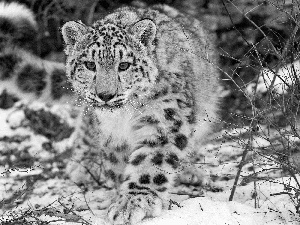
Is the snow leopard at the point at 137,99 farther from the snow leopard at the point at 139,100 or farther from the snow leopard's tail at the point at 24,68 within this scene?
the snow leopard's tail at the point at 24,68

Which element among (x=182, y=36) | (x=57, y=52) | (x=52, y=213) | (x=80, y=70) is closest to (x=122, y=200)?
(x=52, y=213)

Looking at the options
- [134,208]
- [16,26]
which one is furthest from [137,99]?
[16,26]

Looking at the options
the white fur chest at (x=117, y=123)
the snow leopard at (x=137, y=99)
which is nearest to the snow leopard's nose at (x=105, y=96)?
the snow leopard at (x=137, y=99)

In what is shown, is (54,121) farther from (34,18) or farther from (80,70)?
(80,70)

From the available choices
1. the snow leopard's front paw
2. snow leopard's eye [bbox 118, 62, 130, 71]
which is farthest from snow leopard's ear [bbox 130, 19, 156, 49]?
the snow leopard's front paw

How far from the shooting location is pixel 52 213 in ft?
14.0

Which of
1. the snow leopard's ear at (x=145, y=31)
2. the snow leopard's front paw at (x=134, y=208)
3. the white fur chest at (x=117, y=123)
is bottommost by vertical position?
the snow leopard's front paw at (x=134, y=208)

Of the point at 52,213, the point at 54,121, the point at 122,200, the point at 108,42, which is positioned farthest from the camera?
the point at 54,121

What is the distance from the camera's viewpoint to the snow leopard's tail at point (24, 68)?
8062mm

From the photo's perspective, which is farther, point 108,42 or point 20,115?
point 20,115

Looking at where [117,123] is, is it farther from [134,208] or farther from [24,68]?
[24,68]

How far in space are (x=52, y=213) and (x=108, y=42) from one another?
1581mm

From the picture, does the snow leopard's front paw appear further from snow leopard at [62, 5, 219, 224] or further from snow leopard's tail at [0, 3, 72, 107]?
snow leopard's tail at [0, 3, 72, 107]

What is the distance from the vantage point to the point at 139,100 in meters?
5.08
